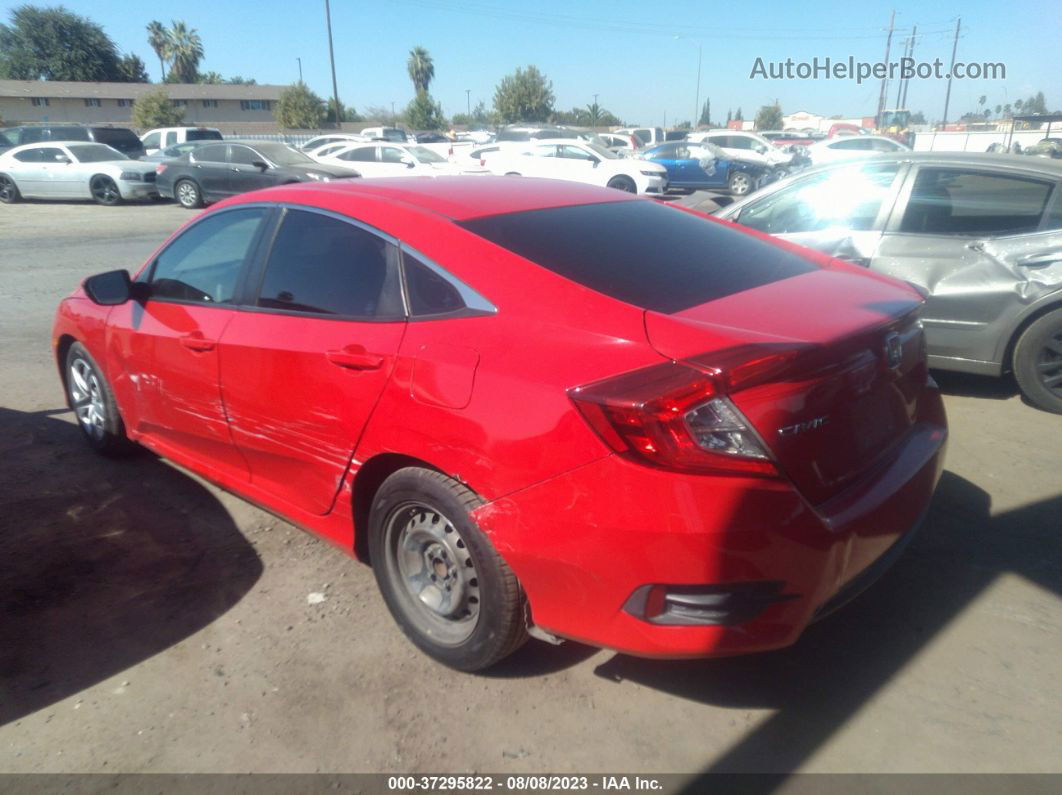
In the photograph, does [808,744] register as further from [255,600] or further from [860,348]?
[255,600]

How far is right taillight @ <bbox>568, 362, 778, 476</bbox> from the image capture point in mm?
2143

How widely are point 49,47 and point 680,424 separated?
3603 inches

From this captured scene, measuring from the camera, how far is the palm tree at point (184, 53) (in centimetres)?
8469

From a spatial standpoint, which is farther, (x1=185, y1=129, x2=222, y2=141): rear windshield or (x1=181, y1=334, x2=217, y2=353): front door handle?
(x1=185, y1=129, x2=222, y2=141): rear windshield

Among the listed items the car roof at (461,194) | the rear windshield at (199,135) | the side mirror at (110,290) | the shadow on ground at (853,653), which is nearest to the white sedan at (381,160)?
the rear windshield at (199,135)

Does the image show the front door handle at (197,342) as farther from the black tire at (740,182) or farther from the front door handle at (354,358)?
the black tire at (740,182)

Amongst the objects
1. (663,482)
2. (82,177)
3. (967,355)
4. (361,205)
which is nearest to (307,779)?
(663,482)

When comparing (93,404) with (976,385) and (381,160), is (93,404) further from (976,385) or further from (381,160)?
(381,160)

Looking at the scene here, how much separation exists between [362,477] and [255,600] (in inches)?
35.0

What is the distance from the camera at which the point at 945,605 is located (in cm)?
316

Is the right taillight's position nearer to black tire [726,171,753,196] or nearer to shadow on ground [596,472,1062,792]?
shadow on ground [596,472,1062,792]

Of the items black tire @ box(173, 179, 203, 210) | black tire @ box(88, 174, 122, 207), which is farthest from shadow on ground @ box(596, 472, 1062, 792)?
black tire @ box(88, 174, 122, 207)

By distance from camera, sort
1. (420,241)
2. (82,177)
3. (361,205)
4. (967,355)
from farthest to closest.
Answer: (82,177), (967,355), (361,205), (420,241)

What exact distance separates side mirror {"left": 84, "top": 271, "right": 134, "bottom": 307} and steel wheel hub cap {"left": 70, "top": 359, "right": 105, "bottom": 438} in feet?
2.25
